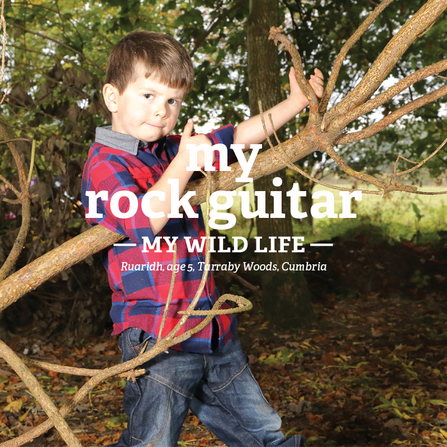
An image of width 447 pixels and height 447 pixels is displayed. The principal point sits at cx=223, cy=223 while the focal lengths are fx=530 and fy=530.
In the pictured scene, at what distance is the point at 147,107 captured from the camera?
1544 mm

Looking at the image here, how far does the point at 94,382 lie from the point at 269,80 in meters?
3.59

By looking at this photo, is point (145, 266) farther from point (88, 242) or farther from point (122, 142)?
point (122, 142)

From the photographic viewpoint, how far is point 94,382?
1378 millimetres

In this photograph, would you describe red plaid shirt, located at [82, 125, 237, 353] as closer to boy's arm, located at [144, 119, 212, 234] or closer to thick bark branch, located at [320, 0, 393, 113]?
boy's arm, located at [144, 119, 212, 234]

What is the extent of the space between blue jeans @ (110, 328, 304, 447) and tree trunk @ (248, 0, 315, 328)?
9.95 ft

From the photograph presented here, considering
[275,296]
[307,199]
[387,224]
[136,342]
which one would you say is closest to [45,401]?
[136,342]

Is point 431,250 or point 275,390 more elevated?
point 431,250

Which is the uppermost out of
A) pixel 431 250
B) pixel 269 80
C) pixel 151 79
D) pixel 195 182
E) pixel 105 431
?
pixel 269 80

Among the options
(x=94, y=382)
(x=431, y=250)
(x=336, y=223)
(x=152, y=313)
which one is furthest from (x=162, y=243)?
(x=336, y=223)

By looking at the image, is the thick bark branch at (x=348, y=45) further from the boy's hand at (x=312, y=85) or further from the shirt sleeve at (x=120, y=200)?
the shirt sleeve at (x=120, y=200)

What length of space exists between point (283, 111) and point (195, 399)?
1.00 meters

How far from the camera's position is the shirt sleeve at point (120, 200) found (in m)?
1.36

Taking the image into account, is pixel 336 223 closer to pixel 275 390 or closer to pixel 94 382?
pixel 275 390

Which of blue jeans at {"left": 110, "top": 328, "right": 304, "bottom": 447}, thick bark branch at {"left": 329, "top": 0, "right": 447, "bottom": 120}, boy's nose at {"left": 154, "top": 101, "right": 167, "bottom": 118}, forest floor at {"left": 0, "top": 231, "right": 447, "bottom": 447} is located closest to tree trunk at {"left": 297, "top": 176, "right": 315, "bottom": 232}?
forest floor at {"left": 0, "top": 231, "right": 447, "bottom": 447}
